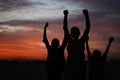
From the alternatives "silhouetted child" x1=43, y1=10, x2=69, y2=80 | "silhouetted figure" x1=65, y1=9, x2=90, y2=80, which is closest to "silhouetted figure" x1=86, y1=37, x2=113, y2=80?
"silhouetted child" x1=43, y1=10, x2=69, y2=80

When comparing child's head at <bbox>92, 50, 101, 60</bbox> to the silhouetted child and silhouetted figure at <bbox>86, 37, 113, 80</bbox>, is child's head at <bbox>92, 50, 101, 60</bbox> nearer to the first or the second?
silhouetted figure at <bbox>86, 37, 113, 80</bbox>

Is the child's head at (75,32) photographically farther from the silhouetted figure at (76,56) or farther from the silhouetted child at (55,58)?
the silhouetted child at (55,58)

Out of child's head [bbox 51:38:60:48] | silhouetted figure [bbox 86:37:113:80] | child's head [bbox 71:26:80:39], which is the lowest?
silhouetted figure [bbox 86:37:113:80]

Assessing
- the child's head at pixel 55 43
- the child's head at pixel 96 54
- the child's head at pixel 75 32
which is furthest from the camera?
the child's head at pixel 96 54

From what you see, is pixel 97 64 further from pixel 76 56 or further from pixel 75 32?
pixel 75 32

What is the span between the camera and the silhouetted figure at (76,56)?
977 cm

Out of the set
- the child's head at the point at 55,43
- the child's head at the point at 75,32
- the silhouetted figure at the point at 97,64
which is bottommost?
the silhouetted figure at the point at 97,64

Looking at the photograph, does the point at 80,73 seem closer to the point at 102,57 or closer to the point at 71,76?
the point at 71,76

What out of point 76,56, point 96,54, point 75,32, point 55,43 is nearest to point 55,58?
point 55,43

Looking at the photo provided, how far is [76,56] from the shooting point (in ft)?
32.0

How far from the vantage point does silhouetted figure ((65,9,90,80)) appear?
9773 millimetres

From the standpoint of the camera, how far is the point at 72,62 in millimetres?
9805

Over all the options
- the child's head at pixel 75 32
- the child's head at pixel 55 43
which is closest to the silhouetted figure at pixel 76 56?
the child's head at pixel 75 32

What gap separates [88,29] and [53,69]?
5.19 feet
